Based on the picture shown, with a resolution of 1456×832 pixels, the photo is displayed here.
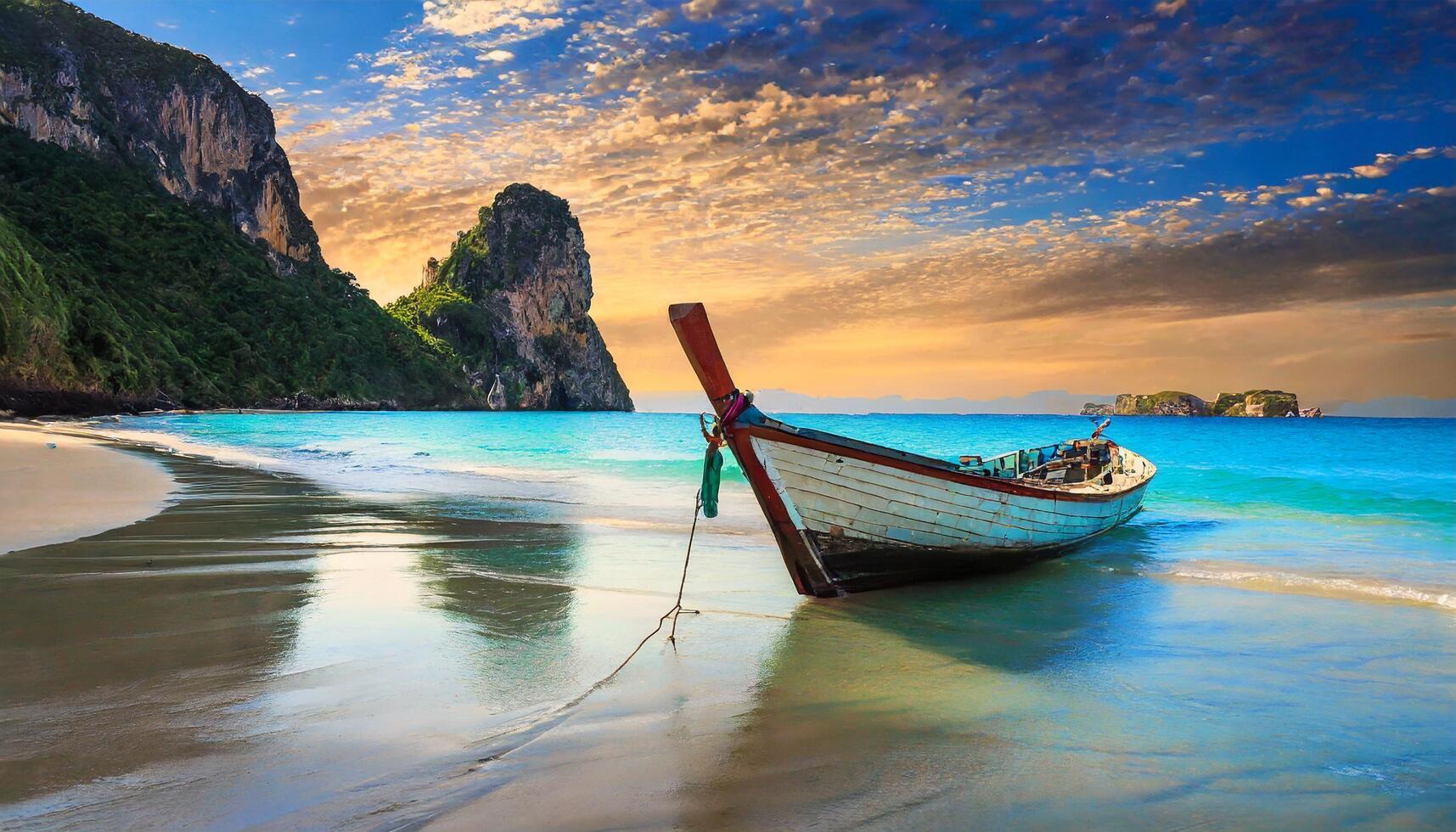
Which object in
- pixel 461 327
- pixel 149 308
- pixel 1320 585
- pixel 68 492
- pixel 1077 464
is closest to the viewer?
pixel 1320 585

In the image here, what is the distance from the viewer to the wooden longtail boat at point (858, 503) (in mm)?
6715

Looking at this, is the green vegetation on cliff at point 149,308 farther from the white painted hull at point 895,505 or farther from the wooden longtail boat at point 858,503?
the white painted hull at point 895,505

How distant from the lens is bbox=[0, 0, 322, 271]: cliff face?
84.2 m

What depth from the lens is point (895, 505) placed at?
7465mm

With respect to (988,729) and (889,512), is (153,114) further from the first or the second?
(988,729)

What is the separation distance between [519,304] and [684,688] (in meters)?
158

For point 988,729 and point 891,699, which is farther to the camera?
point 891,699

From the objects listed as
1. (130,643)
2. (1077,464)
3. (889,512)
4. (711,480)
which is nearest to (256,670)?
(130,643)

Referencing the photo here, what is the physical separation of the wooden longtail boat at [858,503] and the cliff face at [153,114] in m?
107

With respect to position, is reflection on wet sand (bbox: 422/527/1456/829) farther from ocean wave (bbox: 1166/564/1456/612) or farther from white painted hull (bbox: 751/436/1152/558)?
ocean wave (bbox: 1166/564/1456/612)

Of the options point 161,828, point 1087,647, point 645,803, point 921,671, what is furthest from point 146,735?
point 1087,647

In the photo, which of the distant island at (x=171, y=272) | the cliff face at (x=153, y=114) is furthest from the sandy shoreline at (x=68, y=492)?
the cliff face at (x=153, y=114)

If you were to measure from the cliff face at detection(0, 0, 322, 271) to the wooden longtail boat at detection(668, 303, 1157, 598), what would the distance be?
10703cm

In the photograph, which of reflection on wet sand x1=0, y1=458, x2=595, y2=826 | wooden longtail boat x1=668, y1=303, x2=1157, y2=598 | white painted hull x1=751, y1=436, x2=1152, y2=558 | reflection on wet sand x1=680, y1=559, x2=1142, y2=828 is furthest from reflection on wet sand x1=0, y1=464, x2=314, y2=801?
white painted hull x1=751, y1=436, x2=1152, y2=558
